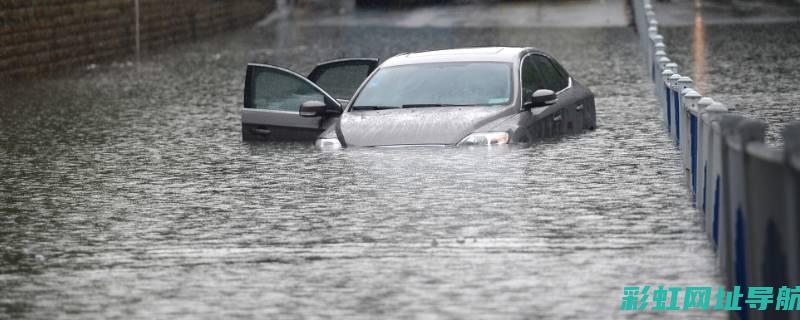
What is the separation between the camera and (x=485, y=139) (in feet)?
45.9

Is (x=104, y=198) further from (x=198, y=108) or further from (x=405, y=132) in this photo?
(x=198, y=108)

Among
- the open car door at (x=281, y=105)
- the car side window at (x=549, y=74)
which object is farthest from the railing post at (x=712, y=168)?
the open car door at (x=281, y=105)

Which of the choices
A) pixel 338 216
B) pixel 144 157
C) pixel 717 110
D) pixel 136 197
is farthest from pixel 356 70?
pixel 717 110

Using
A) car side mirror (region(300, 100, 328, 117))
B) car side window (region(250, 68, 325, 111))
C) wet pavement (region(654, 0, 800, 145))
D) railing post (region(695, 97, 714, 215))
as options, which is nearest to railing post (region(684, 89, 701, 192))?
railing post (region(695, 97, 714, 215))

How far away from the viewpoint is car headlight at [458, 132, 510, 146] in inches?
548

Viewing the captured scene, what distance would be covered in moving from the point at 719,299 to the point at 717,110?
2.18 m

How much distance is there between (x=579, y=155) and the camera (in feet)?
47.8

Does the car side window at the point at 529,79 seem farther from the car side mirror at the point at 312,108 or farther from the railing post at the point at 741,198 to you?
the railing post at the point at 741,198

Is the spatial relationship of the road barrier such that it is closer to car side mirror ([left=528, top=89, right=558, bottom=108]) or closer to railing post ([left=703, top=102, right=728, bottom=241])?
railing post ([left=703, top=102, right=728, bottom=241])

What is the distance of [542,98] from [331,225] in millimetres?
4241

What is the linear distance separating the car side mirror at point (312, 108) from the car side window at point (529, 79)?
1.79 m

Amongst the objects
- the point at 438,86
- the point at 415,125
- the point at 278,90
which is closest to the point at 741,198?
the point at 415,125

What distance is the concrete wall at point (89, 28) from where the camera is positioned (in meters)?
27.5

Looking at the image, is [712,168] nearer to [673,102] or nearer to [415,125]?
[415,125]
